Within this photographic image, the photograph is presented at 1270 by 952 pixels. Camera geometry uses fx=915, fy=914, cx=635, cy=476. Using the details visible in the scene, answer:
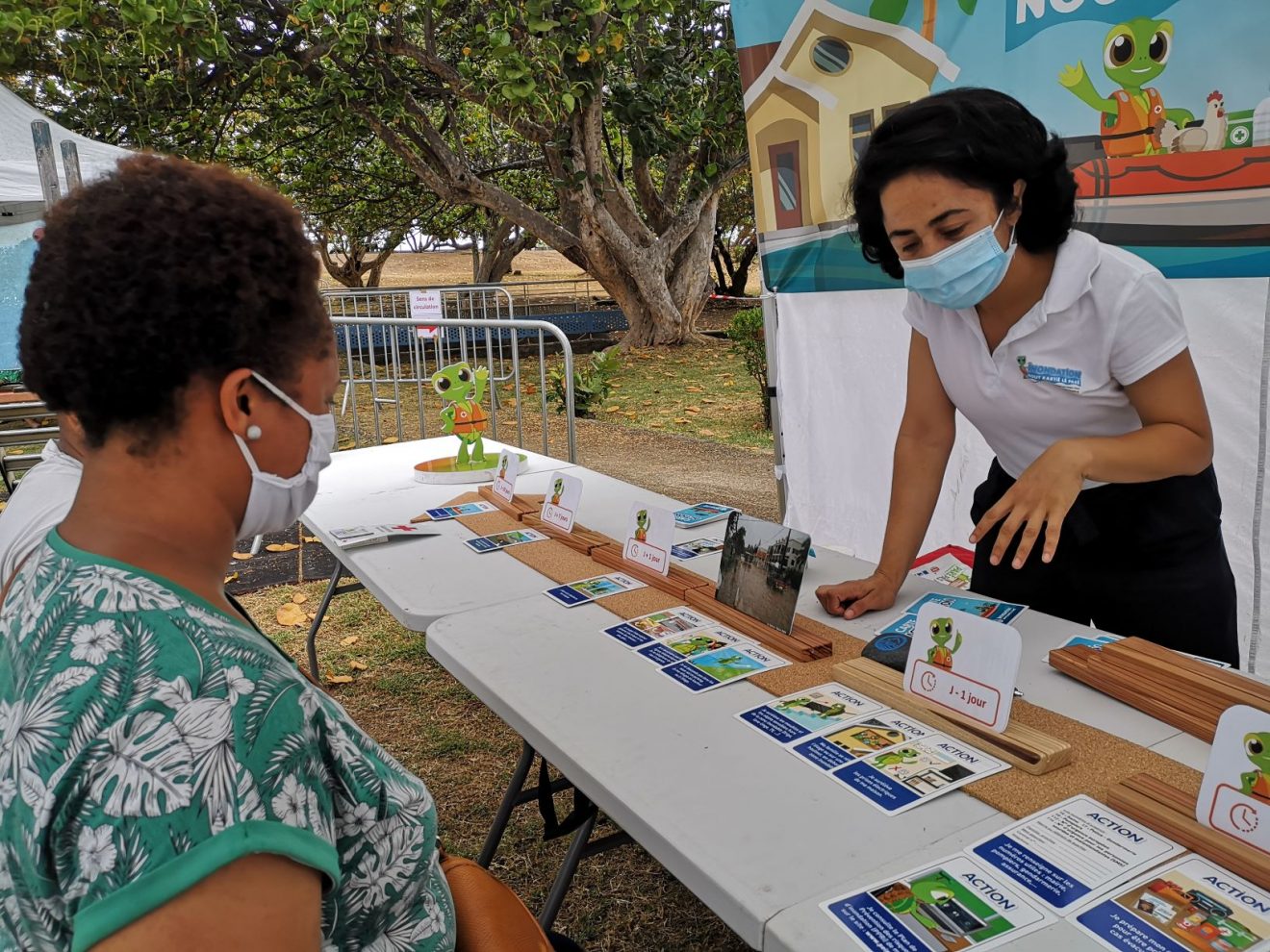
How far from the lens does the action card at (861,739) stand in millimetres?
1314

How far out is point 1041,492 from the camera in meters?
1.54

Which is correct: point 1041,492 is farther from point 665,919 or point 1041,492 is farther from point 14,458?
point 14,458

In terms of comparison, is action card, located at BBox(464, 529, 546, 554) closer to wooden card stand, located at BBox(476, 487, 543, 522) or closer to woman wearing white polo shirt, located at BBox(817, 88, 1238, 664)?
wooden card stand, located at BBox(476, 487, 543, 522)

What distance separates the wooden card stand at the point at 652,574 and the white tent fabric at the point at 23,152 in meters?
4.28

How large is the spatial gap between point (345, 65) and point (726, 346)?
6469 mm

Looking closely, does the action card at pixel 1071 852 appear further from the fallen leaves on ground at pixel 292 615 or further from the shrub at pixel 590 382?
the shrub at pixel 590 382

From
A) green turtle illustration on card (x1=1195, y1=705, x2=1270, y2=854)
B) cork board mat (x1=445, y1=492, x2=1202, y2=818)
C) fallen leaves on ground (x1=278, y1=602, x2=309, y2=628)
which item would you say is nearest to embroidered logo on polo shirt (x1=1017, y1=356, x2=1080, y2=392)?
cork board mat (x1=445, y1=492, x2=1202, y2=818)

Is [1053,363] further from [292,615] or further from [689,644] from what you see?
[292,615]

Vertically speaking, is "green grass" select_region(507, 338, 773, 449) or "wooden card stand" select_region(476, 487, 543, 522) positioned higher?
"wooden card stand" select_region(476, 487, 543, 522)

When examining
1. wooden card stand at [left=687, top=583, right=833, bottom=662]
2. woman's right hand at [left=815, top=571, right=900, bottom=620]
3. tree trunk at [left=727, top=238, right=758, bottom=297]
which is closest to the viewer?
wooden card stand at [left=687, top=583, right=833, bottom=662]

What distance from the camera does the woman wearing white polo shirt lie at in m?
1.71

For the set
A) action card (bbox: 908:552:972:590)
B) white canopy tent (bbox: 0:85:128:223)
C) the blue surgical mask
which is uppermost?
white canopy tent (bbox: 0:85:128:223)

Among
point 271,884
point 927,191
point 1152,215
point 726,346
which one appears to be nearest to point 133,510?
point 271,884

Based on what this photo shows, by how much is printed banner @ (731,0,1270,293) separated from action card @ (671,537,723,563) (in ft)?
5.62
